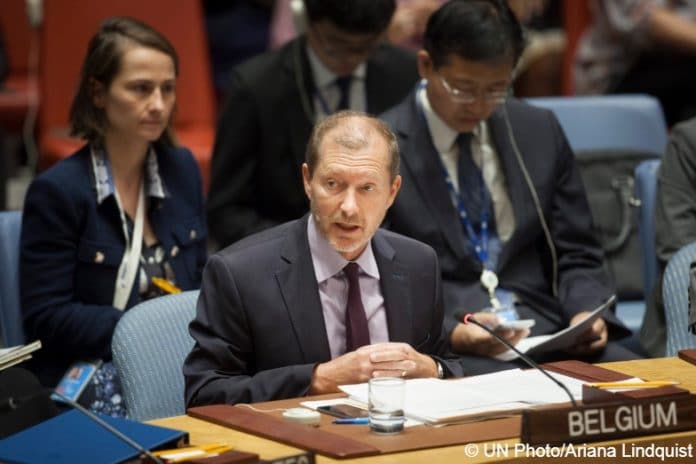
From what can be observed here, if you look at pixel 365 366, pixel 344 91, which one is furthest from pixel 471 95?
pixel 365 366

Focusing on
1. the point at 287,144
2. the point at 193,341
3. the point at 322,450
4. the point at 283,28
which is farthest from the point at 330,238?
the point at 283,28

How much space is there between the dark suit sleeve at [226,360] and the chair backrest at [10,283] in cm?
103

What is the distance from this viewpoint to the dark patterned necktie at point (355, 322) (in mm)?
3287

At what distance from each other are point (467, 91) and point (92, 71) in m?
1.14

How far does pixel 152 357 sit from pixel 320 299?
0.47 metres

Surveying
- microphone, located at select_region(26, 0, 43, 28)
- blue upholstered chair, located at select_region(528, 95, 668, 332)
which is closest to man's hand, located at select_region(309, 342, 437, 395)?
blue upholstered chair, located at select_region(528, 95, 668, 332)

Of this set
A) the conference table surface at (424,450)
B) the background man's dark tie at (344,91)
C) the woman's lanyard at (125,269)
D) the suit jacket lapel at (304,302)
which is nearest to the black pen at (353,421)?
the conference table surface at (424,450)

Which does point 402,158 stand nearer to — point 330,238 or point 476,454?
point 330,238

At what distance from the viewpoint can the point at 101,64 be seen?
4.20m

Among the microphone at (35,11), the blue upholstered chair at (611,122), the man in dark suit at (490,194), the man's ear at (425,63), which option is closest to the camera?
the man in dark suit at (490,194)

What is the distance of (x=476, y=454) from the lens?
2.61m

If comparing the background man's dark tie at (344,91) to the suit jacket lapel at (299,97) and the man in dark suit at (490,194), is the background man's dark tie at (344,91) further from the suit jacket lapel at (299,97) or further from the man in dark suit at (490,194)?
the man in dark suit at (490,194)

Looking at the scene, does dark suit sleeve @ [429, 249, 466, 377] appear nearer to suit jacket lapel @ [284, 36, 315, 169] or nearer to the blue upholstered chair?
suit jacket lapel @ [284, 36, 315, 169]

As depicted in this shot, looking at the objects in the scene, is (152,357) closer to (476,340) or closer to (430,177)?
(476,340)
